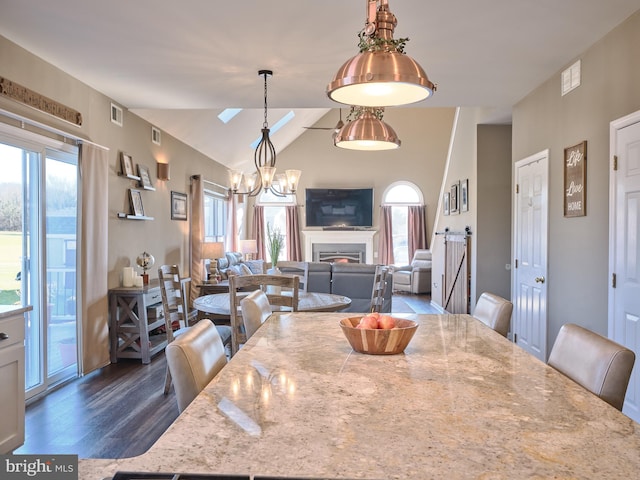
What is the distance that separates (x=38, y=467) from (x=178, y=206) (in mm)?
6353

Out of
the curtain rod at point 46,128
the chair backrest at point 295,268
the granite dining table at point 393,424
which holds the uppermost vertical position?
the curtain rod at point 46,128

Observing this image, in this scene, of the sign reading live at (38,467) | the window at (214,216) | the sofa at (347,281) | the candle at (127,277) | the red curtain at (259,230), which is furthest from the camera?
the red curtain at (259,230)

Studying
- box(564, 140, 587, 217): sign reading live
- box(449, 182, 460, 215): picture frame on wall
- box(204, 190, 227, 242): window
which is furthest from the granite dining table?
box(204, 190, 227, 242): window

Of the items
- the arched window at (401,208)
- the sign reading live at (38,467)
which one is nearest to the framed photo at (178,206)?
the arched window at (401,208)

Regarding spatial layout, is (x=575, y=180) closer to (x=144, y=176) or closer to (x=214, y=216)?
(x=144, y=176)

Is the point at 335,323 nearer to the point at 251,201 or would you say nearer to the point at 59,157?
the point at 59,157

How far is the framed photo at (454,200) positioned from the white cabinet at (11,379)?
588 centimetres

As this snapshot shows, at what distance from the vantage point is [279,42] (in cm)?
349

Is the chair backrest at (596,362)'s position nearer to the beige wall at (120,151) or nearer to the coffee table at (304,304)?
the coffee table at (304,304)

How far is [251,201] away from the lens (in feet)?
39.1

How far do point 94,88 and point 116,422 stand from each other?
9.56 ft

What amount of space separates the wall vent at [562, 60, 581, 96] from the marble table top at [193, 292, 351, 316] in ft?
7.89

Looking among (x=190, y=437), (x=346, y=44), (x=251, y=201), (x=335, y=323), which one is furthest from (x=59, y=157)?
(x=251, y=201)

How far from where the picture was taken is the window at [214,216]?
8570mm
